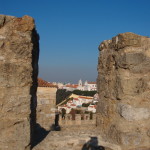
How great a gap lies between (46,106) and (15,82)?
774 centimetres

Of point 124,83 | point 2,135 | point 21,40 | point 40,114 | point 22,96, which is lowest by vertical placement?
point 40,114

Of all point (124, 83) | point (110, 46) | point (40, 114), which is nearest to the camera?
point (124, 83)

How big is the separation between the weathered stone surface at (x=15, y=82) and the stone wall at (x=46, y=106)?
675 cm

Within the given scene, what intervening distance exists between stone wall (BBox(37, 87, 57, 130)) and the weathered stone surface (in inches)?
266

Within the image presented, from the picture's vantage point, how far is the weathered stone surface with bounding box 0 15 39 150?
2664mm

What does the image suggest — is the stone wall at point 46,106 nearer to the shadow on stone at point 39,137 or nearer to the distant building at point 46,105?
the distant building at point 46,105

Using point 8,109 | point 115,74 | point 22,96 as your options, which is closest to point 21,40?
point 22,96

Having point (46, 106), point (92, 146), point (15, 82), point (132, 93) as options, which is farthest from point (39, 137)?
point (46, 106)

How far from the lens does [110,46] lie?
11.9 ft

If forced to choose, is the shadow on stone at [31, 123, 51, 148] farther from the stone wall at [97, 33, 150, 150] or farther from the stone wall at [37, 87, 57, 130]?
the stone wall at [37, 87, 57, 130]

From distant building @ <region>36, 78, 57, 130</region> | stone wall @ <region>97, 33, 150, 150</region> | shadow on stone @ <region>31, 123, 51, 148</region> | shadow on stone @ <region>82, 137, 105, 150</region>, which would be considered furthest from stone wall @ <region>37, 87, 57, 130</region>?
stone wall @ <region>97, 33, 150, 150</region>

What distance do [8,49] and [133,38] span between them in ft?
6.04

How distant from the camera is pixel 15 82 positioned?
2.71m

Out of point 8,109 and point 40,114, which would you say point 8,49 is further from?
point 40,114
